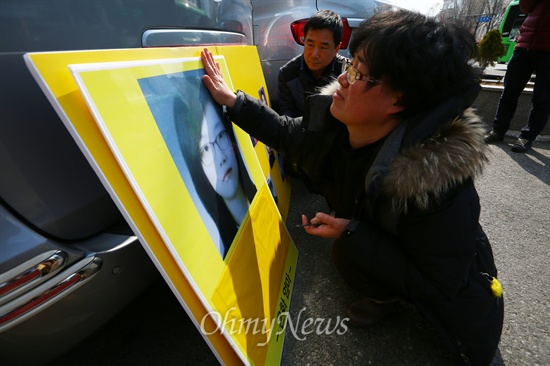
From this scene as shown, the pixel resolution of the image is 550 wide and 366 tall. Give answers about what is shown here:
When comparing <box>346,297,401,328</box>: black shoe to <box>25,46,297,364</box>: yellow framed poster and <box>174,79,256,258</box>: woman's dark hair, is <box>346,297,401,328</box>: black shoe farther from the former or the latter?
<box>174,79,256,258</box>: woman's dark hair

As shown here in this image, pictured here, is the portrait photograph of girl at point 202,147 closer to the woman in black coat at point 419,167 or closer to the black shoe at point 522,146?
the woman in black coat at point 419,167

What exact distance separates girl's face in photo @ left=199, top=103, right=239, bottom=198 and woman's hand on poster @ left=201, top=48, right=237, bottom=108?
5cm

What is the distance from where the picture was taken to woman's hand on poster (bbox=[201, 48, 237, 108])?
1.24m

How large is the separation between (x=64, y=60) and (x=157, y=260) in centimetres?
49

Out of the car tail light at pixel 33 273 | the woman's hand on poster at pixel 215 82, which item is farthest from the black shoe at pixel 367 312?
the car tail light at pixel 33 273

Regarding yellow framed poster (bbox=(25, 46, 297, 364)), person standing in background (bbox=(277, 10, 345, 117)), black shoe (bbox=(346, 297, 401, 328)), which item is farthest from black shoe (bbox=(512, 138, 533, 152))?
yellow framed poster (bbox=(25, 46, 297, 364))

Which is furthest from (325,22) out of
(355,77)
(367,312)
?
(367,312)

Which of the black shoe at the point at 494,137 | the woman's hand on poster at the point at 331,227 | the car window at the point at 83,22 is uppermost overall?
the car window at the point at 83,22

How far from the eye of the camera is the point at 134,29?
102cm

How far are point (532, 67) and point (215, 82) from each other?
3736mm

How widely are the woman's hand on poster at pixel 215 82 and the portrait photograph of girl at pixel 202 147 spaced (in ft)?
0.09

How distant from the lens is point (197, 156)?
1050mm

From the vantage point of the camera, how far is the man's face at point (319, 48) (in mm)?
2168

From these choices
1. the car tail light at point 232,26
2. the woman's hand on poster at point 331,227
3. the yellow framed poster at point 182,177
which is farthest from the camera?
the car tail light at point 232,26
